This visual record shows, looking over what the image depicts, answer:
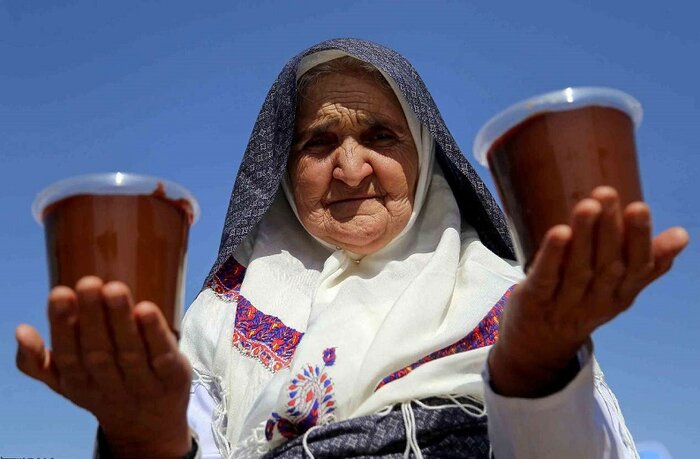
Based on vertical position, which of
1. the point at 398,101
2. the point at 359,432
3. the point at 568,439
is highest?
the point at 398,101

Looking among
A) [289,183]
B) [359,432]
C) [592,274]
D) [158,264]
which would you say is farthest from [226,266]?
[592,274]

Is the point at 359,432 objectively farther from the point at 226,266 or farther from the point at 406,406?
the point at 226,266

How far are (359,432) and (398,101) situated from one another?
1.40 meters

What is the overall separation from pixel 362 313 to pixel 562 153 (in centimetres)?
127

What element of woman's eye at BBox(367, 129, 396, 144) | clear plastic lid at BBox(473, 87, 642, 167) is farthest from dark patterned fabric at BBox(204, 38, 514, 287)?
clear plastic lid at BBox(473, 87, 642, 167)

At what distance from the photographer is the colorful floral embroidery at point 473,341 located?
2529 mm

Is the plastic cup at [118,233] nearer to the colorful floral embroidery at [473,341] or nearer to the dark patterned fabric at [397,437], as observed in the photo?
the dark patterned fabric at [397,437]

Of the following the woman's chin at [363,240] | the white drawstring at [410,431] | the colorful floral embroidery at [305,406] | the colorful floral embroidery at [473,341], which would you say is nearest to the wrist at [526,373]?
the white drawstring at [410,431]

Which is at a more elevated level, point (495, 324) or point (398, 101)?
point (398, 101)

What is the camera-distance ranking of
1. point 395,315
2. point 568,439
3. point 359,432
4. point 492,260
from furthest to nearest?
point 492,260, point 395,315, point 359,432, point 568,439

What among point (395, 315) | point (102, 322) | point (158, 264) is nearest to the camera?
point (102, 322)

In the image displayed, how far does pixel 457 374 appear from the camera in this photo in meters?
2.49

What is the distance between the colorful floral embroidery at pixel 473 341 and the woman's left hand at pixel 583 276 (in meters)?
0.71

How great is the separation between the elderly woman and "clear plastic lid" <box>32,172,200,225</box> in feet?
0.79
